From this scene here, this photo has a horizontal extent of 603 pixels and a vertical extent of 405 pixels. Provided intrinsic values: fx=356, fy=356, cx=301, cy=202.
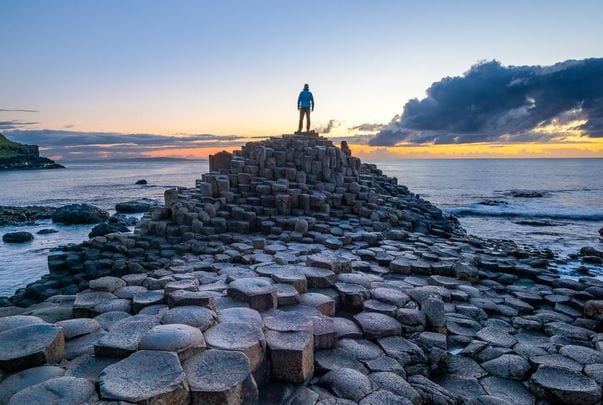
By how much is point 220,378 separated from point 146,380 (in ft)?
1.99

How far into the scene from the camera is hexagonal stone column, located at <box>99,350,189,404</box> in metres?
2.81

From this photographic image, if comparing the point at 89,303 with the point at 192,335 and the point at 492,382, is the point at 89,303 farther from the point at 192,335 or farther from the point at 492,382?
the point at 492,382

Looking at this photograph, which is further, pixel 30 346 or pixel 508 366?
pixel 508 366

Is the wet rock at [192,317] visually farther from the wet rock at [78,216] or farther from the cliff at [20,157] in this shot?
the cliff at [20,157]

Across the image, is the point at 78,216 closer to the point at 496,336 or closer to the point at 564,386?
the point at 496,336

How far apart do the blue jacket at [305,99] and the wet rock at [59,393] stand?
16129 mm

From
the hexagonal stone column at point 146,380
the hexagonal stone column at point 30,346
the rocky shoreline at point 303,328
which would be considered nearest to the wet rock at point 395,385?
the rocky shoreline at point 303,328

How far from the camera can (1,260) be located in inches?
541

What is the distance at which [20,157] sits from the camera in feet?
377

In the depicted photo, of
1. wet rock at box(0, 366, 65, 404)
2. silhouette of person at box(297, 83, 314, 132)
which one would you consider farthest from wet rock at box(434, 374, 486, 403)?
A: silhouette of person at box(297, 83, 314, 132)

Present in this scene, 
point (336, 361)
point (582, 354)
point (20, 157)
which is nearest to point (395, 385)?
point (336, 361)

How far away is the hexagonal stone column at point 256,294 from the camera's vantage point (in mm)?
4805

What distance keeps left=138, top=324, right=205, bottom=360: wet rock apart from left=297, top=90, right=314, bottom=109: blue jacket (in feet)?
50.4

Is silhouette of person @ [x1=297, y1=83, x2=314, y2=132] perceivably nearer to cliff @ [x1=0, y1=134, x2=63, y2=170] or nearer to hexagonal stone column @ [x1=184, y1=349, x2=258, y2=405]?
hexagonal stone column @ [x1=184, y1=349, x2=258, y2=405]
